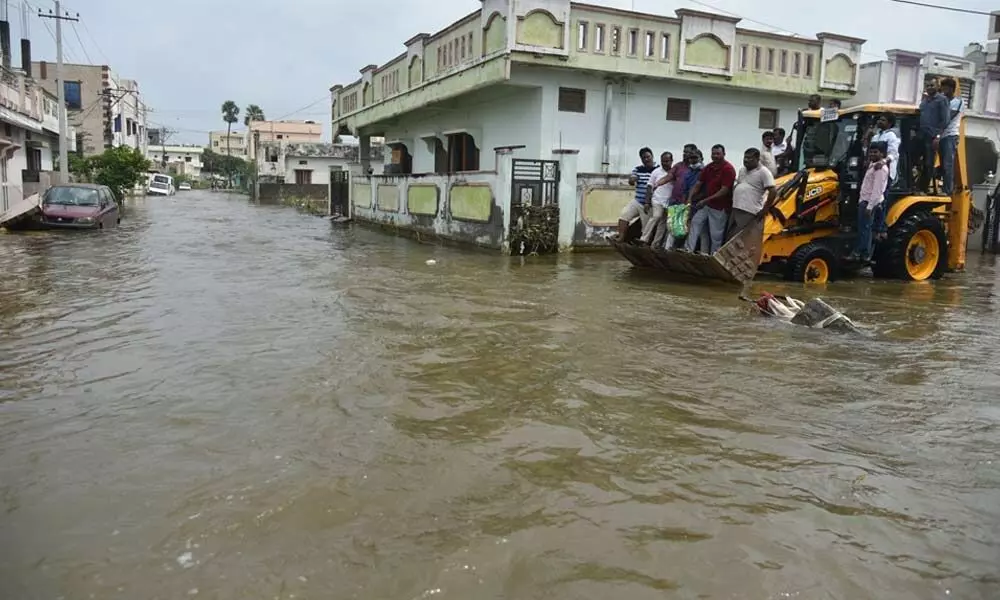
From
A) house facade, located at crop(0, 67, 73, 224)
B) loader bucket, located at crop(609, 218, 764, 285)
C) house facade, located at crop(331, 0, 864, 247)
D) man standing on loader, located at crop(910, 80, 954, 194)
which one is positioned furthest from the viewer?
house facade, located at crop(0, 67, 73, 224)

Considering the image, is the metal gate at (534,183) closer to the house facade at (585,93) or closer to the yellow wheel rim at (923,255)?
the house facade at (585,93)

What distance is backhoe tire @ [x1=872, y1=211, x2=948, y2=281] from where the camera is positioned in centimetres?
1117

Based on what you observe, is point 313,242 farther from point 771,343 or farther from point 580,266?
point 771,343

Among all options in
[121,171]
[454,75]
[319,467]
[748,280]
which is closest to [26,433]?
[319,467]

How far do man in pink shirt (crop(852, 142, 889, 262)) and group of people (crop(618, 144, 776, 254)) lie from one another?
1318 millimetres

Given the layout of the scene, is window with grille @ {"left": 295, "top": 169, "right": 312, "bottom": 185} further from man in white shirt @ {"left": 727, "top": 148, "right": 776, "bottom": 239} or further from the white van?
man in white shirt @ {"left": 727, "top": 148, "right": 776, "bottom": 239}

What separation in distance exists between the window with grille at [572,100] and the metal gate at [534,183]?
3243 mm

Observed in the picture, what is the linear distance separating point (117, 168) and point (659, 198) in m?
34.5

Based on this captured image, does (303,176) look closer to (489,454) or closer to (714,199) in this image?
(714,199)

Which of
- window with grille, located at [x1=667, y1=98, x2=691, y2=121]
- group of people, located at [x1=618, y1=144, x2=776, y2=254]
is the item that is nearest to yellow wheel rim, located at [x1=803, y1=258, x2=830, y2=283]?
group of people, located at [x1=618, y1=144, x2=776, y2=254]

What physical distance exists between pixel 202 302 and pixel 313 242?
9.34 m

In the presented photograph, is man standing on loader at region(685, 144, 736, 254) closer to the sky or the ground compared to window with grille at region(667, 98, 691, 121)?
closer to the ground

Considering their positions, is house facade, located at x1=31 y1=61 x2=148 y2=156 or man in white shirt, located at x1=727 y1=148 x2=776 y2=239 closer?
man in white shirt, located at x1=727 y1=148 x2=776 y2=239

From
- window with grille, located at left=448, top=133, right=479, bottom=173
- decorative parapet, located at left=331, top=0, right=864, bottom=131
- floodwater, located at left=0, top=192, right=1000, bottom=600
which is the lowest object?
floodwater, located at left=0, top=192, right=1000, bottom=600
